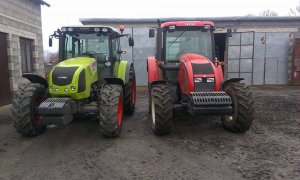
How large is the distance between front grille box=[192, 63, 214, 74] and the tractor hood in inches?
88.8

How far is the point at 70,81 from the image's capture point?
6344mm

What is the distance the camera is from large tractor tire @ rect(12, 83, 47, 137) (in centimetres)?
624

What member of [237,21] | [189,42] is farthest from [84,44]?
[237,21]

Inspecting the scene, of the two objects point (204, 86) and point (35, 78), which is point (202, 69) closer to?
point (204, 86)

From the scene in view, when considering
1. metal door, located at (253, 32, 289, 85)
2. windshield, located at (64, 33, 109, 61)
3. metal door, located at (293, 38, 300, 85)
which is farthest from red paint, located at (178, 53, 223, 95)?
metal door, located at (293, 38, 300, 85)

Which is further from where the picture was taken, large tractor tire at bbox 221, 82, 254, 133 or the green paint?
the green paint

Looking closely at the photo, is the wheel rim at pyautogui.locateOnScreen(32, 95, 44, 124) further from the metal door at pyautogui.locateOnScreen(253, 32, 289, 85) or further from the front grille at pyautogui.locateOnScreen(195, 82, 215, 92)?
the metal door at pyautogui.locateOnScreen(253, 32, 289, 85)

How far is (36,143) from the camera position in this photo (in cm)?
624

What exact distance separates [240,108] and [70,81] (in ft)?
11.1

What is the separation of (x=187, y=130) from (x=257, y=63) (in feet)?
35.2

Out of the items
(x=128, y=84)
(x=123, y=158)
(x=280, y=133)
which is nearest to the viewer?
(x=123, y=158)

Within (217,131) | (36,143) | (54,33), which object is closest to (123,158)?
(36,143)

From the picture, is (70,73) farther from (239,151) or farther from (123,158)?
(239,151)

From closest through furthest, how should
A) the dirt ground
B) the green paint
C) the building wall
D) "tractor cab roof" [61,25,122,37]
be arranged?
the dirt ground, "tractor cab roof" [61,25,122,37], the green paint, the building wall
